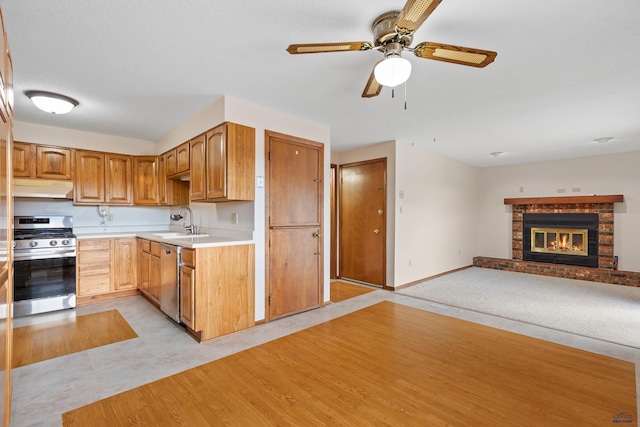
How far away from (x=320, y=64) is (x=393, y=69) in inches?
30.8

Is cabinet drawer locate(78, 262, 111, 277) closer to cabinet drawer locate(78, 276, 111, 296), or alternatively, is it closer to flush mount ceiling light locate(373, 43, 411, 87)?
cabinet drawer locate(78, 276, 111, 296)

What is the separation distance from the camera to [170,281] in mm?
3068

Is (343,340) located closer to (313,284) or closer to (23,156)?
(313,284)

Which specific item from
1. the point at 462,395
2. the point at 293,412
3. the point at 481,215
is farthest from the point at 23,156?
the point at 481,215

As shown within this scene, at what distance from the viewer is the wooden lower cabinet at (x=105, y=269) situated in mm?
3795

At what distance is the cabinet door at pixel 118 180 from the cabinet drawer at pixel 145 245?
2.60 feet

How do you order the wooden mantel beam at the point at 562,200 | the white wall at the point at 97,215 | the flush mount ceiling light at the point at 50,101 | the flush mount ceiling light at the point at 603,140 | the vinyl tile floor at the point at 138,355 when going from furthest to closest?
the wooden mantel beam at the point at 562,200 → the flush mount ceiling light at the point at 603,140 → the white wall at the point at 97,215 → the flush mount ceiling light at the point at 50,101 → the vinyl tile floor at the point at 138,355

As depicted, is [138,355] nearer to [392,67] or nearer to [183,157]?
[183,157]

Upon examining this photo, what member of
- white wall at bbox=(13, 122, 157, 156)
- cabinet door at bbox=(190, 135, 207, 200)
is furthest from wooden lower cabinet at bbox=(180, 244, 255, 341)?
white wall at bbox=(13, 122, 157, 156)

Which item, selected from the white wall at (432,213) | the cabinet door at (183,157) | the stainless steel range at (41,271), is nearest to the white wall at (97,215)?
the stainless steel range at (41,271)

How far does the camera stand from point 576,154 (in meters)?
5.59

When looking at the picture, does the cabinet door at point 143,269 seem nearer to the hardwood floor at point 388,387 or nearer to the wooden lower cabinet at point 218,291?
the wooden lower cabinet at point 218,291

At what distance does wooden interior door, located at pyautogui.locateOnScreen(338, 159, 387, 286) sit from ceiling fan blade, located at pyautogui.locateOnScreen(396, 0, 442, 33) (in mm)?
3244

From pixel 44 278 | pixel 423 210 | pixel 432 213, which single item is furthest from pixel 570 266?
pixel 44 278
